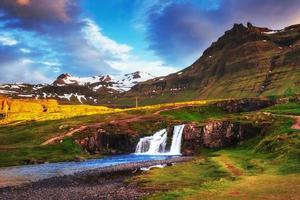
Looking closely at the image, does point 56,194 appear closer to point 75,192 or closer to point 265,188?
point 75,192

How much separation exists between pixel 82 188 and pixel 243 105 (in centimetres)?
13711

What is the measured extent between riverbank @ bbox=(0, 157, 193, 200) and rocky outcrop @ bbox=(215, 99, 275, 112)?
111 metres

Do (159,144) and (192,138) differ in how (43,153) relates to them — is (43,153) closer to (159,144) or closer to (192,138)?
(159,144)

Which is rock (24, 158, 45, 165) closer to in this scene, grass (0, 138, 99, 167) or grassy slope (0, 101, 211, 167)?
grass (0, 138, 99, 167)

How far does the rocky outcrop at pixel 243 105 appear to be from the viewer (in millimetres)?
189500

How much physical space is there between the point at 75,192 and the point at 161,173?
61.0 ft

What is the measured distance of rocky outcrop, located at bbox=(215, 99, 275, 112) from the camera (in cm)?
18950

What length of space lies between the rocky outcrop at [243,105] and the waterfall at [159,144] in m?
52.3

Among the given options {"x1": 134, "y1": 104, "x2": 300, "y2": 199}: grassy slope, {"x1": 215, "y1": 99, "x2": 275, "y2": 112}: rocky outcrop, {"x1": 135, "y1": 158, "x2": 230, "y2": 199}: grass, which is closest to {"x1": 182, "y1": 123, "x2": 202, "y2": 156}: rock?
{"x1": 134, "y1": 104, "x2": 300, "y2": 199}: grassy slope

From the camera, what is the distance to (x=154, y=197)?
46.7 meters

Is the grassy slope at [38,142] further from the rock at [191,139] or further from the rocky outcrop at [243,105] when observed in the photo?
the rocky outcrop at [243,105]

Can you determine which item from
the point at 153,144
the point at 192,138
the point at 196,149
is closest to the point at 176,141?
the point at 192,138

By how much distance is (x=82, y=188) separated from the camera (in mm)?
62719

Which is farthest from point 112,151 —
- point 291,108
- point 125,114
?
point 291,108
